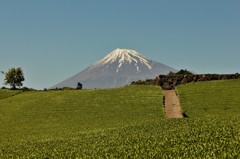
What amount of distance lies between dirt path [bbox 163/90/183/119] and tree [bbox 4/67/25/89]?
3446 inches

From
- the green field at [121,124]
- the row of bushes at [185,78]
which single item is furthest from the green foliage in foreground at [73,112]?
the row of bushes at [185,78]

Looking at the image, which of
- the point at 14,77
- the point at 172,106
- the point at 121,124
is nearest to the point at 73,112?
the point at 121,124

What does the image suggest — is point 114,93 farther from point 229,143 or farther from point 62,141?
point 229,143

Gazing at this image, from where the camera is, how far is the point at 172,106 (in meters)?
75.6

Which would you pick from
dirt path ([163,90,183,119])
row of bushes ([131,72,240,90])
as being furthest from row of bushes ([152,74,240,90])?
dirt path ([163,90,183,119])

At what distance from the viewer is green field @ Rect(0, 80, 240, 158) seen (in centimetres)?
3622

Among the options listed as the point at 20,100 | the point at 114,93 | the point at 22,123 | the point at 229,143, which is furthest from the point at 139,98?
the point at 229,143

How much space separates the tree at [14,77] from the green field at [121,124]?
2530 inches

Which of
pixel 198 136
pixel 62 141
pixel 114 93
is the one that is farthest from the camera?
pixel 114 93

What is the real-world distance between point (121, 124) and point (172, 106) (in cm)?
1505

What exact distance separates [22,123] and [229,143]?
48.0 m

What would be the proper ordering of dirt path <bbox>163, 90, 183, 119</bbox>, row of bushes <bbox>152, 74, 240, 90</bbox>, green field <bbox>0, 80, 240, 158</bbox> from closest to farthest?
green field <bbox>0, 80, 240, 158</bbox> → dirt path <bbox>163, 90, 183, 119</bbox> → row of bushes <bbox>152, 74, 240, 90</bbox>

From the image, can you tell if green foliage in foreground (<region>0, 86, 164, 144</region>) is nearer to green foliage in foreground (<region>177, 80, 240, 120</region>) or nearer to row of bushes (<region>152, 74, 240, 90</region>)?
green foliage in foreground (<region>177, 80, 240, 120</region>)

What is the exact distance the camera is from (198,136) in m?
39.6
